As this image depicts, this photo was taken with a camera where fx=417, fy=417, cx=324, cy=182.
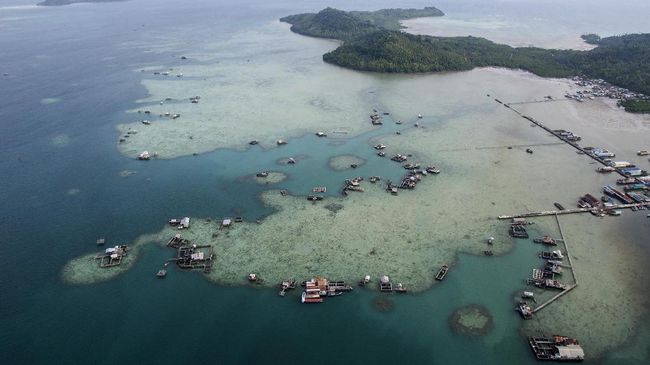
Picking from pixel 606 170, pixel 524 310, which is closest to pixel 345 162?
pixel 524 310

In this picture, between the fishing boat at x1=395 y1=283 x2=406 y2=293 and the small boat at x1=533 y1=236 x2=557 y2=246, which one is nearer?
the fishing boat at x1=395 y1=283 x2=406 y2=293

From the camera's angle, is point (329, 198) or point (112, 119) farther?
point (112, 119)

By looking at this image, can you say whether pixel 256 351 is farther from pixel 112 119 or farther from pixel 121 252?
pixel 112 119

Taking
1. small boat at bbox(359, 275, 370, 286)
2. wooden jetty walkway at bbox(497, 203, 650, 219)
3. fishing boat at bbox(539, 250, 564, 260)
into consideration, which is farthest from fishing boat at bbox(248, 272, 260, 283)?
fishing boat at bbox(539, 250, 564, 260)

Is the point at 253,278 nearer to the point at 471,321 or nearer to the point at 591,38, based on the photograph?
Answer: the point at 471,321

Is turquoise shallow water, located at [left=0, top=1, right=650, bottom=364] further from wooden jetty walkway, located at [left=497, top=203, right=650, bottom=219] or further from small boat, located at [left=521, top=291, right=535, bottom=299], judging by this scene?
wooden jetty walkway, located at [left=497, top=203, right=650, bottom=219]

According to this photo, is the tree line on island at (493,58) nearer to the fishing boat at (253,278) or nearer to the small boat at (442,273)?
the small boat at (442,273)

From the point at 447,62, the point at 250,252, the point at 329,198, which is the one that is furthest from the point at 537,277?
the point at 447,62

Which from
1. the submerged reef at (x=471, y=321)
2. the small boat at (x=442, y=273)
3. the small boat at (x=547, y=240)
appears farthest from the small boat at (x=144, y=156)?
the small boat at (x=547, y=240)
